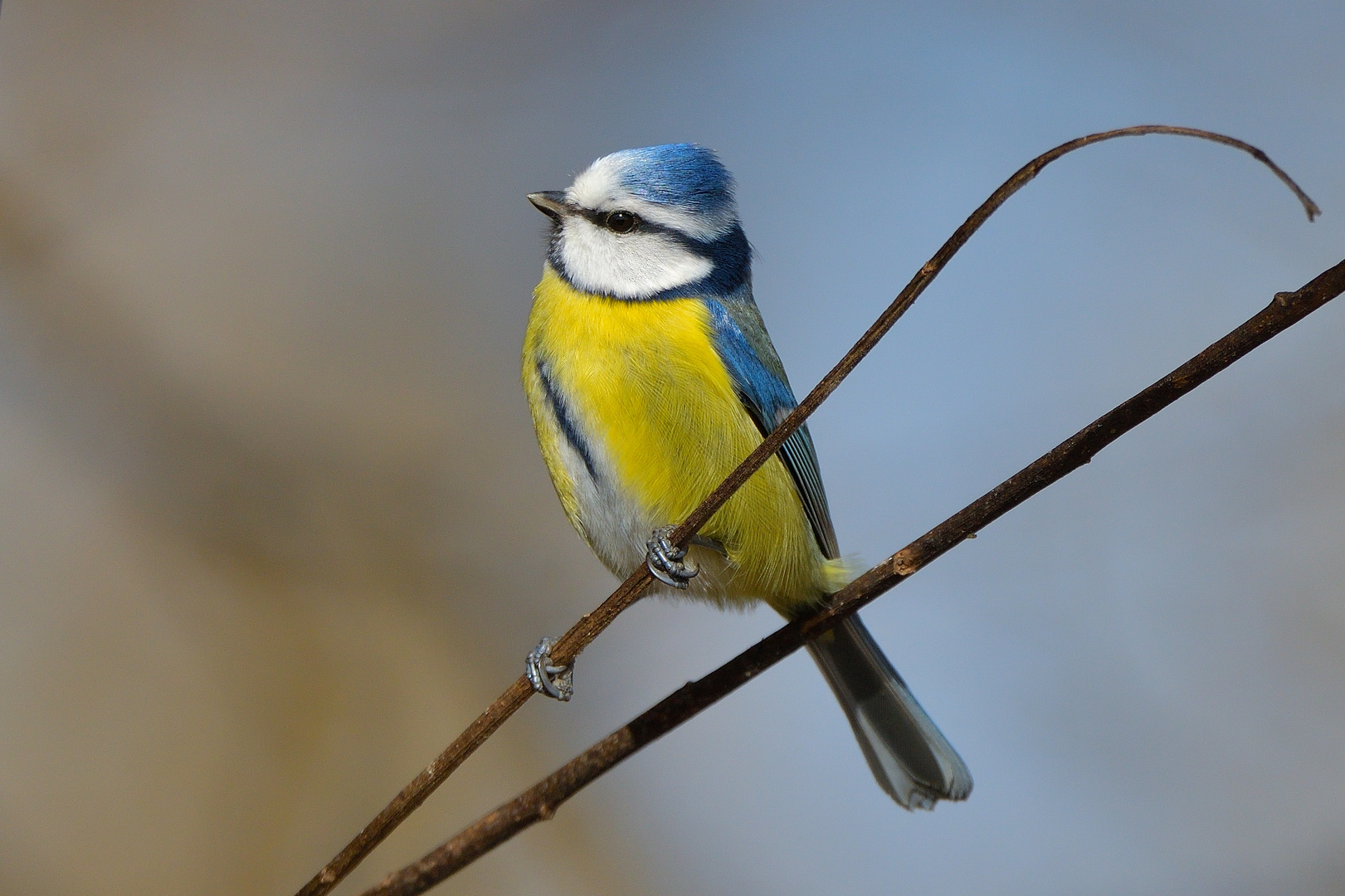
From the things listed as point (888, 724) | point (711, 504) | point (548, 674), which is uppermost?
point (711, 504)

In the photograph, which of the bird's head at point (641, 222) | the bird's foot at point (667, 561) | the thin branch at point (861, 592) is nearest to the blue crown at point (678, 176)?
the bird's head at point (641, 222)

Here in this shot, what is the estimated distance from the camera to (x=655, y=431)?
2373 millimetres

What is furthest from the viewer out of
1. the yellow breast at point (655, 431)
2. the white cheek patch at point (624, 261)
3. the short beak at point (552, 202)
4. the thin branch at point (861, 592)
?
the short beak at point (552, 202)

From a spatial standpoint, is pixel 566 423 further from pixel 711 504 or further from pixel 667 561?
pixel 711 504

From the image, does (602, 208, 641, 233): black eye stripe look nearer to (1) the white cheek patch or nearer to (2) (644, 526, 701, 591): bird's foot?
(1) the white cheek patch

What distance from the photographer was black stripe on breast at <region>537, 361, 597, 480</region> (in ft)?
8.03

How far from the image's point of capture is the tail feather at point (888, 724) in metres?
2.75

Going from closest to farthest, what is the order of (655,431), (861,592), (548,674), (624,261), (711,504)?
(711,504), (861,592), (548,674), (655,431), (624,261)

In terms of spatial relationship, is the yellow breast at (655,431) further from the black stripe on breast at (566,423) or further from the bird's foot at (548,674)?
the bird's foot at (548,674)

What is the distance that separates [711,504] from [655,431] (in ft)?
2.92

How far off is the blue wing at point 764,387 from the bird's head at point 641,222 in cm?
10

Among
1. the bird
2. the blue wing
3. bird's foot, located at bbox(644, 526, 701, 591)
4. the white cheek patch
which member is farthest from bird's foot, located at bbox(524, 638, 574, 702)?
the white cheek patch

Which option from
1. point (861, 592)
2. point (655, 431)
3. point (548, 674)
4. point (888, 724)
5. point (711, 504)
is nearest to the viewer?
point (711, 504)

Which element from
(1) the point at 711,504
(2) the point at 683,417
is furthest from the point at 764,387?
(1) the point at 711,504
